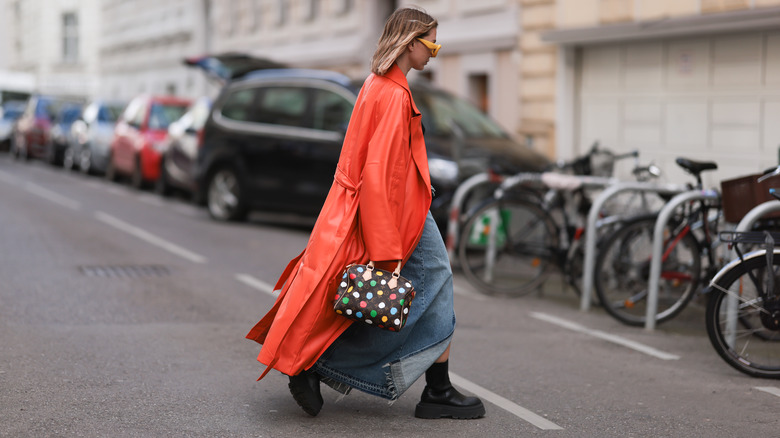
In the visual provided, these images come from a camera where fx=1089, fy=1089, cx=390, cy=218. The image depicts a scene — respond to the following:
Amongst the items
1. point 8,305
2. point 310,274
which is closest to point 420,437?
point 310,274

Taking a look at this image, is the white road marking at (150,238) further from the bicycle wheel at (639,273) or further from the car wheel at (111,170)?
the car wheel at (111,170)

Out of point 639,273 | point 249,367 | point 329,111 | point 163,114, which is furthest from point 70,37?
point 249,367

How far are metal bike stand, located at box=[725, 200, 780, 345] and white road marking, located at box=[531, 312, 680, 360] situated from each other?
520 mm

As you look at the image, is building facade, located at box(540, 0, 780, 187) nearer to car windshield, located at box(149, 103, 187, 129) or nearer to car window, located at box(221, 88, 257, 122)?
car window, located at box(221, 88, 257, 122)

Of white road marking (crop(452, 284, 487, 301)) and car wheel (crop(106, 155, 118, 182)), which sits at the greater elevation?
car wheel (crop(106, 155, 118, 182))

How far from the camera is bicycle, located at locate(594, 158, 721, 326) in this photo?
780cm

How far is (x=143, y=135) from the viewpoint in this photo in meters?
20.2

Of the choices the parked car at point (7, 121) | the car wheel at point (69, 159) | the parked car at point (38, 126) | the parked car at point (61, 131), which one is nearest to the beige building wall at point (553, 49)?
Result: the car wheel at point (69, 159)

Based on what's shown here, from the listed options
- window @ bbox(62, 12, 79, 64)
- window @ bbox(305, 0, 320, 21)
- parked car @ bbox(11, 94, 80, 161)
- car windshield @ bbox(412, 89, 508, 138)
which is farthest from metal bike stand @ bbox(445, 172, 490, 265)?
window @ bbox(62, 12, 79, 64)

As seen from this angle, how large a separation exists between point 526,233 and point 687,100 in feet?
20.2

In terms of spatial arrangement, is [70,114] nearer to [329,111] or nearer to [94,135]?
[94,135]

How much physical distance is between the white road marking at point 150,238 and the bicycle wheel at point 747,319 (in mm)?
5801

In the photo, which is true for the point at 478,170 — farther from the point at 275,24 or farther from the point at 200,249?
the point at 275,24

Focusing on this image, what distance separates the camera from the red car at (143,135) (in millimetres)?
19688
